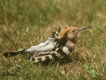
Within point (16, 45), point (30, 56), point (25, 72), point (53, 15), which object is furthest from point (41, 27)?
point (25, 72)

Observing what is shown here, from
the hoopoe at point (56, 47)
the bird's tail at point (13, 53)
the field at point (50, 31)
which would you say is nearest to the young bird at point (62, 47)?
the hoopoe at point (56, 47)

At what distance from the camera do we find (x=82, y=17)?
7367mm

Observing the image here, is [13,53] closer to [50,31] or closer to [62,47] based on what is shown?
[62,47]

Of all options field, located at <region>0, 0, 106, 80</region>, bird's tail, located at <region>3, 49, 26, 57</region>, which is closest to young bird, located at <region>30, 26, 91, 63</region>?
field, located at <region>0, 0, 106, 80</region>

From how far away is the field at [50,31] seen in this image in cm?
477

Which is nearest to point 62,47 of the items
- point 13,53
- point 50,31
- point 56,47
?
point 56,47

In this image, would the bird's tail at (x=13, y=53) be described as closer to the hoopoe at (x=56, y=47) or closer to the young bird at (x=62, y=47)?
the hoopoe at (x=56, y=47)

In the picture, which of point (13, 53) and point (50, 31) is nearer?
point (13, 53)

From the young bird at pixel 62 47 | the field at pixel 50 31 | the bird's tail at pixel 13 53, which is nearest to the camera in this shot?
the field at pixel 50 31

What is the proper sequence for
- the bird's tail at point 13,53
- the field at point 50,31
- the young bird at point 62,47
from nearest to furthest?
1. the field at point 50,31
2. the young bird at point 62,47
3. the bird's tail at point 13,53

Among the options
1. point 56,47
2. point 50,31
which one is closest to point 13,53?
point 56,47

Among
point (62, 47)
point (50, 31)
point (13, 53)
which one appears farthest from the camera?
point (50, 31)

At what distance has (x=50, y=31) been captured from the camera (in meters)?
6.48

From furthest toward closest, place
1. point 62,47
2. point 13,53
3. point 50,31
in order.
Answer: point 50,31 → point 13,53 → point 62,47
